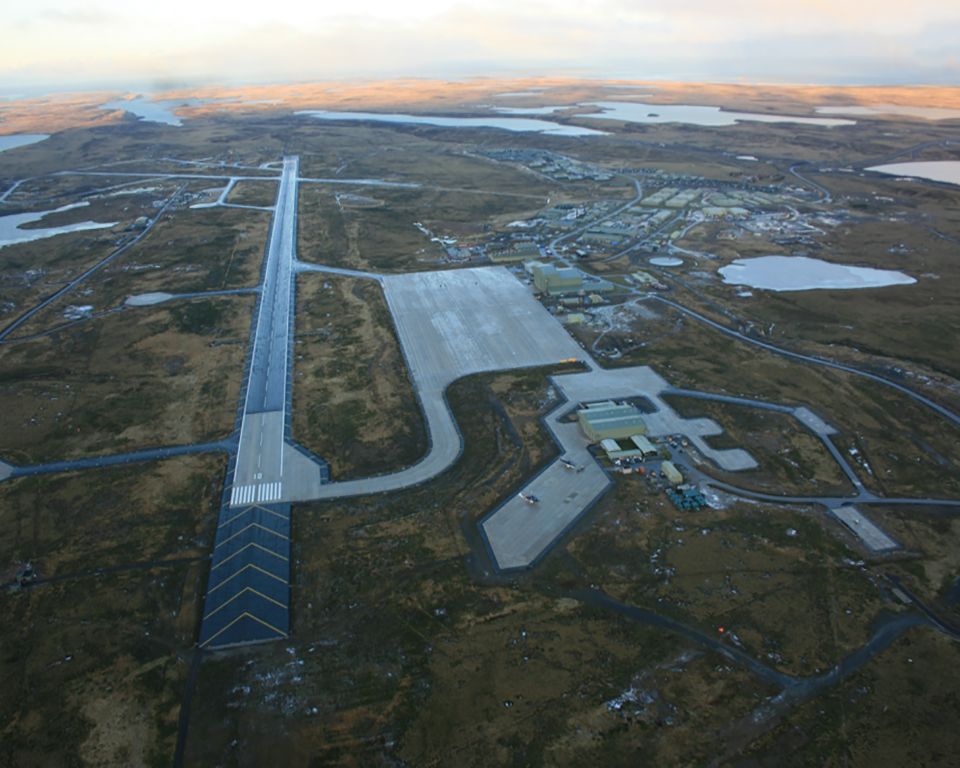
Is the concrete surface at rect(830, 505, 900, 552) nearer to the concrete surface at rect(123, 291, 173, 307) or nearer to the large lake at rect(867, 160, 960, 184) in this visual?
the concrete surface at rect(123, 291, 173, 307)

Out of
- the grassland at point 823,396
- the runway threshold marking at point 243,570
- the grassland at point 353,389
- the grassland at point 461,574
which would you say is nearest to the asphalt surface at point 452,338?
the grassland at point 353,389

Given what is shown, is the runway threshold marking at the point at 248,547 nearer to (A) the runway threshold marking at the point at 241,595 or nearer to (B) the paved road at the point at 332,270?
(A) the runway threshold marking at the point at 241,595

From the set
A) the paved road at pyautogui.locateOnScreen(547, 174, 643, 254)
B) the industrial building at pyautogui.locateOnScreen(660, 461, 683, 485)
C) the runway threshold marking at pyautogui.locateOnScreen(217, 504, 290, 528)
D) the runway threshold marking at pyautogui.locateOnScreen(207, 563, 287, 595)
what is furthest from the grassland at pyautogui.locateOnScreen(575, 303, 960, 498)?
the runway threshold marking at pyautogui.locateOnScreen(217, 504, 290, 528)

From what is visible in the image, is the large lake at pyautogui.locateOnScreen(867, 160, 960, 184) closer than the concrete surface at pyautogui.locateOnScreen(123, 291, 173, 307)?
No

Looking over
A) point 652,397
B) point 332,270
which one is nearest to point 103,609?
point 652,397

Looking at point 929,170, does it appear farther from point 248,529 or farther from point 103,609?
point 103,609
